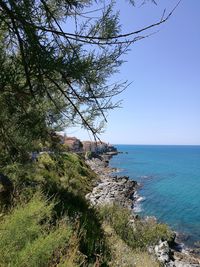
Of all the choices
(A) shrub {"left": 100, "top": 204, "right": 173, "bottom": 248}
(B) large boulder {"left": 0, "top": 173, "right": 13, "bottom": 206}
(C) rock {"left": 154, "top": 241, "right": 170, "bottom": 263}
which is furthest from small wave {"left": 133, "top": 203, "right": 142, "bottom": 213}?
(B) large boulder {"left": 0, "top": 173, "right": 13, "bottom": 206}

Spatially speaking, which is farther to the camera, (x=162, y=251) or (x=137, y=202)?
(x=137, y=202)

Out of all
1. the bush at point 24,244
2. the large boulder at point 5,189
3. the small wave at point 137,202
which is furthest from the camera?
the small wave at point 137,202

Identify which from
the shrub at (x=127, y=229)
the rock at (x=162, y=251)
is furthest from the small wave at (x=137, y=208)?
the shrub at (x=127, y=229)

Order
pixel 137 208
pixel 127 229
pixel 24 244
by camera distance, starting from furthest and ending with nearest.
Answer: pixel 137 208 < pixel 127 229 < pixel 24 244

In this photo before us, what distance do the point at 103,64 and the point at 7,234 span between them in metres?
2.43

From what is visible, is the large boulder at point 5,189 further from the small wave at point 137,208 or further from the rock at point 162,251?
the small wave at point 137,208

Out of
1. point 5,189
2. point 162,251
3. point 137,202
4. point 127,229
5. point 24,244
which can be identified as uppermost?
point 5,189

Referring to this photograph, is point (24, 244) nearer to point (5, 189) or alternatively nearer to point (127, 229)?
point (5, 189)

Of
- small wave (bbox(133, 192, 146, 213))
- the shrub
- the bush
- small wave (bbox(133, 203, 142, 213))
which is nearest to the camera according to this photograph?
the bush

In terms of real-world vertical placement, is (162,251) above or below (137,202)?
above

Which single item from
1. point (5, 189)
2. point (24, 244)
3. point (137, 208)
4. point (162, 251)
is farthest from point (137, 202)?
point (24, 244)

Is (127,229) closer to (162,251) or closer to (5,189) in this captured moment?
(162,251)

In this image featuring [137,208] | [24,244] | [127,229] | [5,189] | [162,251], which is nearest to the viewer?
[24,244]

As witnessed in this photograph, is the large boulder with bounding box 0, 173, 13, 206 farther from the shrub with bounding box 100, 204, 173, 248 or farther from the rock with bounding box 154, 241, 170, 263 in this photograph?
the rock with bounding box 154, 241, 170, 263
